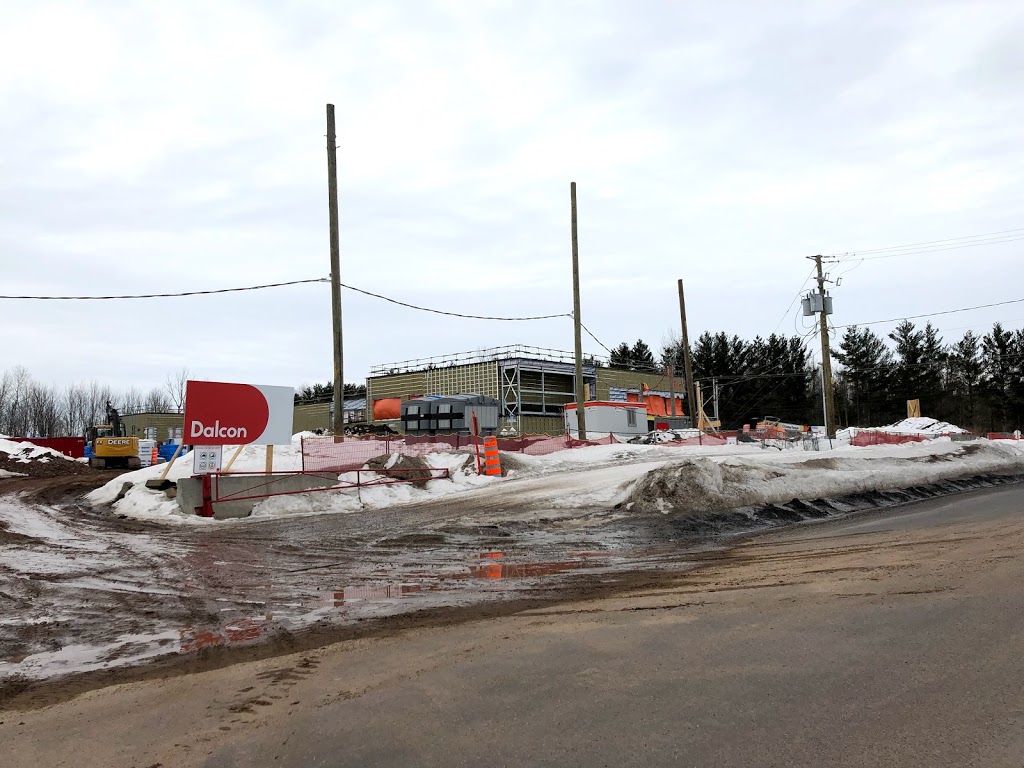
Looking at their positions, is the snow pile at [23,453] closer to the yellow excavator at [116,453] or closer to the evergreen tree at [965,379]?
the yellow excavator at [116,453]

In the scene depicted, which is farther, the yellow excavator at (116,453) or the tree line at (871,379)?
the tree line at (871,379)

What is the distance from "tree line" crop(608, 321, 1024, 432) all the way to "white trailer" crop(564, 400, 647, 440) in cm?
2245

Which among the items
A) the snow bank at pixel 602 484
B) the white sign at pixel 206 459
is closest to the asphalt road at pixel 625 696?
the snow bank at pixel 602 484

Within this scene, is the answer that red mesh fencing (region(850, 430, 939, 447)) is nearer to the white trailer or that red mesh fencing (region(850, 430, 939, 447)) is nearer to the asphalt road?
the white trailer

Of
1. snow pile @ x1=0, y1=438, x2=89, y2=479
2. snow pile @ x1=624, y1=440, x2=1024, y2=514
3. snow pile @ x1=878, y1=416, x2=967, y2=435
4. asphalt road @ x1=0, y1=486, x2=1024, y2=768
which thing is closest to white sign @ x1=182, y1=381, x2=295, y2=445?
snow pile @ x1=624, y1=440, x2=1024, y2=514

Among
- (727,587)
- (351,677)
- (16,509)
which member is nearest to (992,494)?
(727,587)

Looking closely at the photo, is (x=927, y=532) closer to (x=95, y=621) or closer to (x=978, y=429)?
(x=95, y=621)

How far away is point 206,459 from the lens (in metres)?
17.8

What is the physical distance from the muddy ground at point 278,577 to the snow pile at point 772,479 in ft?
1.93

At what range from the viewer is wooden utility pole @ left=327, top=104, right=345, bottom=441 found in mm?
22828

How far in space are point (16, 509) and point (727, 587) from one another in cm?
1797

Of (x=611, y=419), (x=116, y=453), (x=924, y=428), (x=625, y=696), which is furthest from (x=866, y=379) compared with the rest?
(x=625, y=696)

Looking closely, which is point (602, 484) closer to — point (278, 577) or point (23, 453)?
point (278, 577)

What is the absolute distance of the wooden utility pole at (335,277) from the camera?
2283 centimetres
